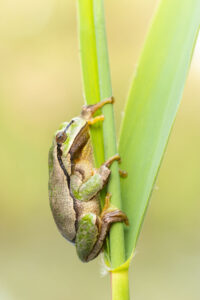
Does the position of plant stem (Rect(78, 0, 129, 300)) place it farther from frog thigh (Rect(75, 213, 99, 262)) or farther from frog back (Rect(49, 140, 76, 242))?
frog back (Rect(49, 140, 76, 242))

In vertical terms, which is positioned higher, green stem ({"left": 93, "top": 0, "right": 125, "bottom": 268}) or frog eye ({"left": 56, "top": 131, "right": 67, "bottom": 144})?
green stem ({"left": 93, "top": 0, "right": 125, "bottom": 268})

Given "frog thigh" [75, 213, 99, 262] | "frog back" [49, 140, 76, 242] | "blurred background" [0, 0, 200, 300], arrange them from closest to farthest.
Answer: "frog thigh" [75, 213, 99, 262], "frog back" [49, 140, 76, 242], "blurred background" [0, 0, 200, 300]

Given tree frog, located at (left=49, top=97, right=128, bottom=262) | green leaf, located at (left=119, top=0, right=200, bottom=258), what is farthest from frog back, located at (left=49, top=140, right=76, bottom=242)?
green leaf, located at (left=119, top=0, right=200, bottom=258)

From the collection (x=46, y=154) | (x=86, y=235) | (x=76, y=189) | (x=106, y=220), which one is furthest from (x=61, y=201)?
(x=46, y=154)

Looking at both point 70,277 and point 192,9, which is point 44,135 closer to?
point 70,277

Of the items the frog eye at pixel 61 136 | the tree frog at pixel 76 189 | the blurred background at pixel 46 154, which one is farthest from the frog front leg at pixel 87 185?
the blurred background at pixel 46 154

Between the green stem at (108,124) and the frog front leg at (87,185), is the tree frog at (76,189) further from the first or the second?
the green stem at (108,124)

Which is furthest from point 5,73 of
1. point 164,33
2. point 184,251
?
point 164,33
